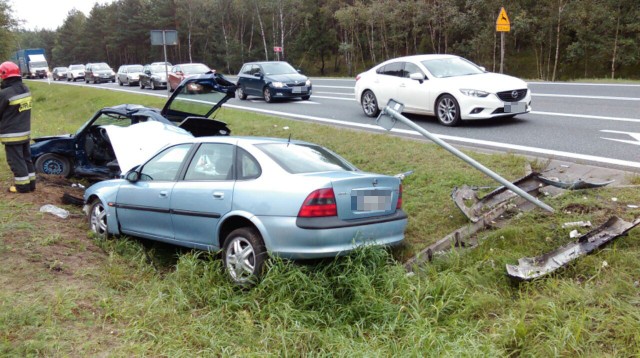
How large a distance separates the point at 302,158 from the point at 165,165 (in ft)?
5.77

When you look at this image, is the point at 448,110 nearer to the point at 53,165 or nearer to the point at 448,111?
the point at 448,111

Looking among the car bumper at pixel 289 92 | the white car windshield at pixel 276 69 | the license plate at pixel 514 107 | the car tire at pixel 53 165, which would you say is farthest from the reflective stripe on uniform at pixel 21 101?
the white car windshield at pixel 276 69

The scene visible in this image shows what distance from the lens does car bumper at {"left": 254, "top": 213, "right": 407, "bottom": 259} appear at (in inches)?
190

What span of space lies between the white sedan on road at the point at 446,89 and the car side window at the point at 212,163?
688 centimetres

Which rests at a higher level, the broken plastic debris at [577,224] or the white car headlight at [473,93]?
the white car headlight at [473,93]

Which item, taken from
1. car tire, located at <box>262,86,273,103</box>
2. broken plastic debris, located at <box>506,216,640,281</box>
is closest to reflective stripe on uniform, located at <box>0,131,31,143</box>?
broken plastic debris, located at <box>506,216,640,281</box>

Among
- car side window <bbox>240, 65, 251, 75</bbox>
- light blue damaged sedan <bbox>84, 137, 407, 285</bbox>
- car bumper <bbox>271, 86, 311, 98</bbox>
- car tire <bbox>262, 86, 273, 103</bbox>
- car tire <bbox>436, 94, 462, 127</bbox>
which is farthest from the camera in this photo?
car side window <bbox>240, 65, 251, 75</bbox>

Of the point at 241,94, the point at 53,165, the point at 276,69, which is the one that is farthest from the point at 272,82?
the point at 53,165

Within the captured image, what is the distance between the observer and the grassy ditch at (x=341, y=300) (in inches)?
159

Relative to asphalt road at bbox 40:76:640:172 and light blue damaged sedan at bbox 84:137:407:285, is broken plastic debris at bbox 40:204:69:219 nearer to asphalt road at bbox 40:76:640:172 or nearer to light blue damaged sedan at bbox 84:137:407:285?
light blue damaged sedan at bbox 84:137:407:285

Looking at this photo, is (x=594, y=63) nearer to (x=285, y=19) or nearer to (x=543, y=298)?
(x=285, y=19)

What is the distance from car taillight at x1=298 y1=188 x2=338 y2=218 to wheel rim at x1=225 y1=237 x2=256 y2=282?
0.64 m

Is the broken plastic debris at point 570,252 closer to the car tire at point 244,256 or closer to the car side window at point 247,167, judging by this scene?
the car tire at point 244,256

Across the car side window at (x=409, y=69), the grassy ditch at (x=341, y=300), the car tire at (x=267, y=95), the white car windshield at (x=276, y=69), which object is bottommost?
the grassy ditch at (x=341, y=300)
